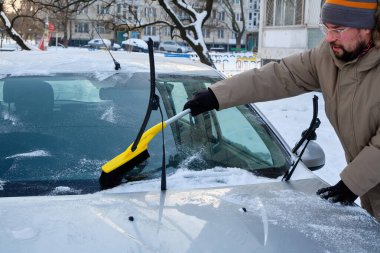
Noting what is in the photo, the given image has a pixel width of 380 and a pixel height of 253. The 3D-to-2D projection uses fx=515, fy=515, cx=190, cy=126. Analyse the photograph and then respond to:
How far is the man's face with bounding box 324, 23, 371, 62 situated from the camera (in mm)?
2023

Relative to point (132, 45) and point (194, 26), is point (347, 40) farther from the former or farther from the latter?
point (194, 26)

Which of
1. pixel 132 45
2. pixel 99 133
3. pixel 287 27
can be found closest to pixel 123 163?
pixel 99 133

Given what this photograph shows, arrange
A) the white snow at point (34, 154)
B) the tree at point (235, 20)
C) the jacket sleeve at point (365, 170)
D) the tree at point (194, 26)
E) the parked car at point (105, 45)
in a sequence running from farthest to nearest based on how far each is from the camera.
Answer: the tree at point (235, 20) → the tree at point (194, 26) → the parked car at point (105, 45) → the white snow at point (34, 154) → the jacket sleeve at point (365, 170)

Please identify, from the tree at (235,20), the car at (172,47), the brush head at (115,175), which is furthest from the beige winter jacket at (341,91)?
the car at (172,47)

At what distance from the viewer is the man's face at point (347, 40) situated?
2023 mm

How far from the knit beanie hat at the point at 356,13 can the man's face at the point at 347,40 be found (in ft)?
0.09

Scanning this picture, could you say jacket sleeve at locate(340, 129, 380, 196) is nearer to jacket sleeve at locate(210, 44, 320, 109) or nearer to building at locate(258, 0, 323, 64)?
jacket sleeve at locate(210, 44, 320, 109)

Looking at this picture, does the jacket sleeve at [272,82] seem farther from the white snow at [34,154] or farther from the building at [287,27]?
the building at [287,27]

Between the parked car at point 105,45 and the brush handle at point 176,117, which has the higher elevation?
the parked car at point 105,45

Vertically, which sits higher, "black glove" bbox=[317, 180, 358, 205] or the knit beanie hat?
the knit beanie hat

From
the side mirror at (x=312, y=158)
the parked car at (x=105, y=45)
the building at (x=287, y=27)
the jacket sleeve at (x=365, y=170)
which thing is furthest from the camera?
the building at (x=287, y=27)

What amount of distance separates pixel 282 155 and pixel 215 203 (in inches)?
25.2

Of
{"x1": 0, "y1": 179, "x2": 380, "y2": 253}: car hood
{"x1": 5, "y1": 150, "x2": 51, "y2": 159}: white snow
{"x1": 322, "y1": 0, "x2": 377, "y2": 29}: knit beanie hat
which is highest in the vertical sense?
{"x1": 322, "y1": 0, "x2": 377, "y2": 29}: knit beanie hat

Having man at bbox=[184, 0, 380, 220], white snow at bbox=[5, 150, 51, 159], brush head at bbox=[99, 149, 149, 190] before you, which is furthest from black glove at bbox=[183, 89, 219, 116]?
white snow at bbox=[5, 150, 51, 159]
